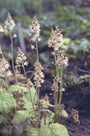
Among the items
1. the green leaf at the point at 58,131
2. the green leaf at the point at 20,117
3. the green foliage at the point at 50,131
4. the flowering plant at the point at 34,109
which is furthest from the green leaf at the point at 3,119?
the green leaf at the point at 58,131

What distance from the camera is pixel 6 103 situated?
227 cm

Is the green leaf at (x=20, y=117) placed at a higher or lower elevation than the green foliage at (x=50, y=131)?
higher

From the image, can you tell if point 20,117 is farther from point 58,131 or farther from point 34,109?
point 58,131

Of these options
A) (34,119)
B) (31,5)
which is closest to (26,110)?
(34,119)

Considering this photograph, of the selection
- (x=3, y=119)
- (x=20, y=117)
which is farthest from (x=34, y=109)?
(x=3, y=119)

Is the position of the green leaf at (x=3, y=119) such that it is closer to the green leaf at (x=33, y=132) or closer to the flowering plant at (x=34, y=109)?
the flowering plant at (x=34, y=109)

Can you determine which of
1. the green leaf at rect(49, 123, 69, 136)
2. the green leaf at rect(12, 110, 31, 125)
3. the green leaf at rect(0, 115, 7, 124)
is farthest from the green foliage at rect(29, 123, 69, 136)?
the green leaf at rect(0, 115, 7, 124)

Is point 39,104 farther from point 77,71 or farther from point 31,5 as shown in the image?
point 31,5

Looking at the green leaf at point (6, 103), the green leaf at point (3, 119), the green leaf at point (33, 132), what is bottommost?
the green leaf at point (33, 132)

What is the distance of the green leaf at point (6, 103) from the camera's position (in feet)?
→ 7.26

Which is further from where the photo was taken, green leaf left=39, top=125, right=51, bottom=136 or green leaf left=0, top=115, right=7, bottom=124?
green leaf left=0, top=115, right=7, bottom=124

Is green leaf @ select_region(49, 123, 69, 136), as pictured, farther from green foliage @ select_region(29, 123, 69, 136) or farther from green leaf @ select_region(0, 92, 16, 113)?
green leaf @ select_region(0, 92, 16, 113)

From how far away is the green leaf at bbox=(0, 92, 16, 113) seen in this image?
7.26 ft

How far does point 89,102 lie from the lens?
3139mm
